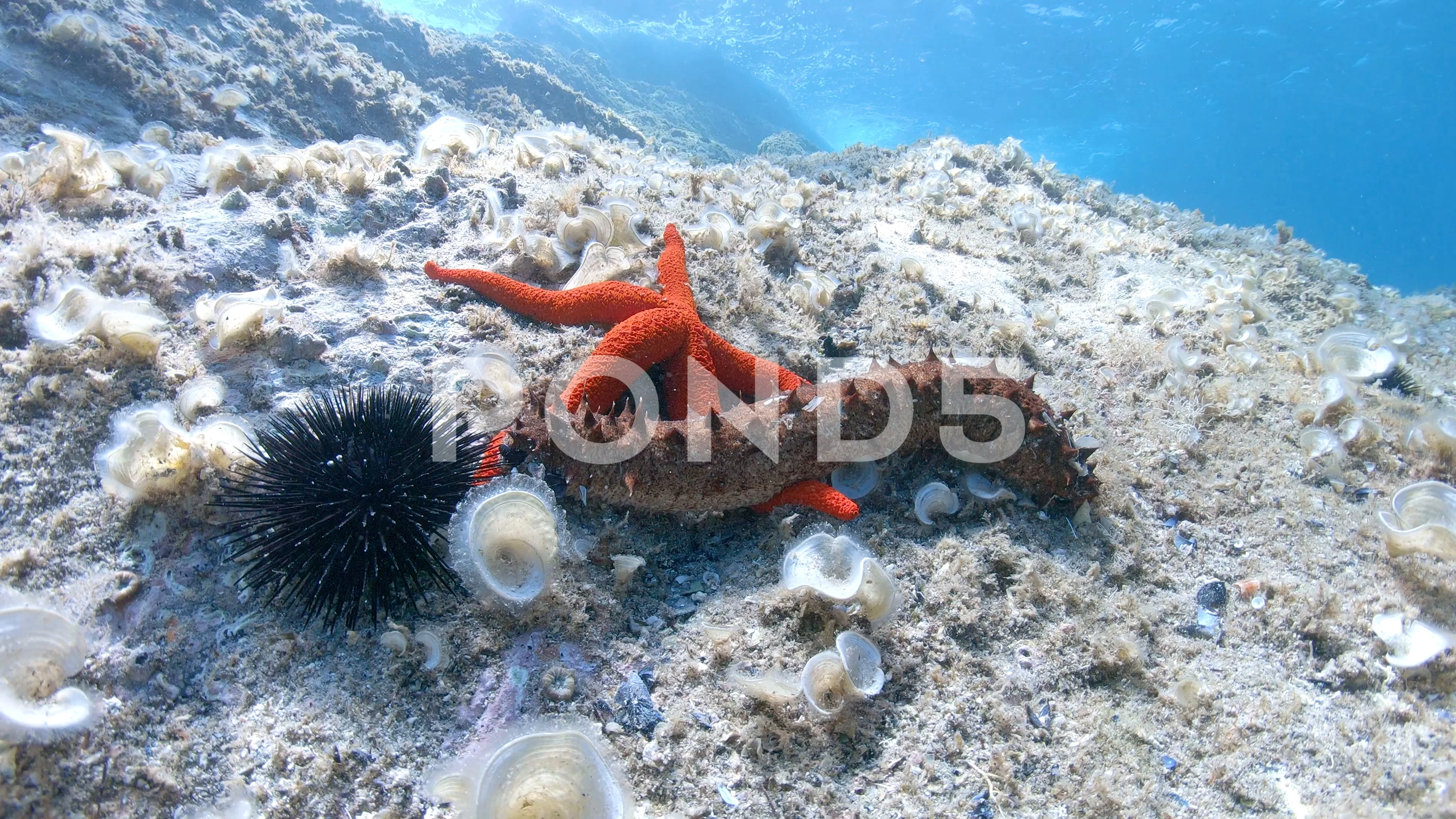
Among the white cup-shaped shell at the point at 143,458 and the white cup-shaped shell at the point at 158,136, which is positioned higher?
the white cup-shaped shell at the point at 158,136

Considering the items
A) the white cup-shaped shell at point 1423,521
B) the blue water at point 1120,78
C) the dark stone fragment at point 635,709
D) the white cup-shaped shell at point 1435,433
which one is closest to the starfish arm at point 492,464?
the dark stone fragment at point 635,709

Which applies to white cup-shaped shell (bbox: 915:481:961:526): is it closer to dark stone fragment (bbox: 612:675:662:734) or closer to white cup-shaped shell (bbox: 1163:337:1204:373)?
dark stone fragment (bbox: 612:675:662:734)

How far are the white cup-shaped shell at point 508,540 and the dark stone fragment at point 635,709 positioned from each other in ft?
1.71

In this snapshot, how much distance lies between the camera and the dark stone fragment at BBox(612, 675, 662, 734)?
7.54ft

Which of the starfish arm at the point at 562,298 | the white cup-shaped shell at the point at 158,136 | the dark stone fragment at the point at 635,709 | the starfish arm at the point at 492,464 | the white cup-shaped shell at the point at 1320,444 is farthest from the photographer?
the white cup-shaped shell at the point at 158,136

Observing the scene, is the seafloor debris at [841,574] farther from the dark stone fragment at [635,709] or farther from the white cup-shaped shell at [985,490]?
the white cup-shaped shell at [985,490]

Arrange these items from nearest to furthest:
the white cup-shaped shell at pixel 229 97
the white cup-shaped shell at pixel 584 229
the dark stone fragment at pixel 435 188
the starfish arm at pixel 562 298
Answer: the starfish arm at pixel 562 298 < the white cup-shaped shell at pixel 584 229 < the dark stone fragment at pixel 435 188 < the white cup-shaped shell at pixel 229 97

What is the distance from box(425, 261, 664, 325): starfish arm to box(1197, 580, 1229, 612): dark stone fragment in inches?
130

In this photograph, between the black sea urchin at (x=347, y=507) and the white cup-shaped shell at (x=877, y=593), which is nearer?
the black sea urchin at (x=347, y=507)

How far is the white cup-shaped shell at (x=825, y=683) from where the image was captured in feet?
7.37

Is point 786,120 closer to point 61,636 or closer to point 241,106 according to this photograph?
point 241,106

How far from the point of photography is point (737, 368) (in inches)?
137

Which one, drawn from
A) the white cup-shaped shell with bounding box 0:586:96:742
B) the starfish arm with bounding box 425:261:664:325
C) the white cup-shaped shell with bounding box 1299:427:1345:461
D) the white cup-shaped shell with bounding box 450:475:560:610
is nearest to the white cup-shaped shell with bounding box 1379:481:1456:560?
the white cup-shaped shell with bounding box 1299:427:1345:461

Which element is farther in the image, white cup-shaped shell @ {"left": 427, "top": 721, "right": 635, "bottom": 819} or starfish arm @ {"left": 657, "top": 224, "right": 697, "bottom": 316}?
starfish arm @ {"left": 657, "top": 224, "right": 697, "bottom": 316}
